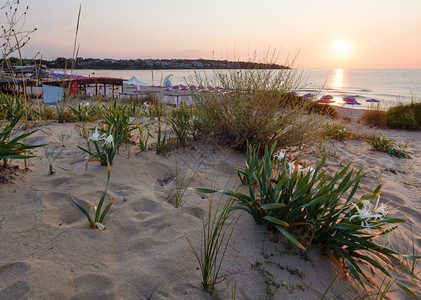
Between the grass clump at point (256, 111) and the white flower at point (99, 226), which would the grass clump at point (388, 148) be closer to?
the grass clump at point (256, 111)

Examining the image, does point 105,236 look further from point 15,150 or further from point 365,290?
point 365,290

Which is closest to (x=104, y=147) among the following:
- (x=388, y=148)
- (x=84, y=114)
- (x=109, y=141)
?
(x=109, y=141)

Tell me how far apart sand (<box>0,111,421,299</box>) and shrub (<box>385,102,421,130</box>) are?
817cm

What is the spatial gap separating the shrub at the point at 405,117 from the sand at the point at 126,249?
8173mm

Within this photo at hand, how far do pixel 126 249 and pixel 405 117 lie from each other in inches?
421

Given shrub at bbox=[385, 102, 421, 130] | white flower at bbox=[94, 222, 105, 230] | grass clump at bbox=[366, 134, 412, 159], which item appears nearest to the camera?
white flower at bbox=[94, 222, 105, 230]

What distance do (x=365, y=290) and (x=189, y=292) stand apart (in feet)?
3.44

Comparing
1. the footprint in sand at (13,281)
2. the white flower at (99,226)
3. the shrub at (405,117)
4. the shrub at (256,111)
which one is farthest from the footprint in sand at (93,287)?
the shrub at (405,117)

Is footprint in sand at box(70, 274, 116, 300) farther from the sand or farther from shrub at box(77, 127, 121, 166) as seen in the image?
shrub at box(77, 127, 121, 166)

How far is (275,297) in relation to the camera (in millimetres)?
1519

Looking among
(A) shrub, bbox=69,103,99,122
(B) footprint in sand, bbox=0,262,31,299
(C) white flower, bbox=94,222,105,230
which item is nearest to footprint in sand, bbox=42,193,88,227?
(C) white flower, bbox=94,222,105,230

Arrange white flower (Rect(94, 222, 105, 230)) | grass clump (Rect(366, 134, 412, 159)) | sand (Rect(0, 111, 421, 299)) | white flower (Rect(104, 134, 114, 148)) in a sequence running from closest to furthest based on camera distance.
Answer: sand (Rect(0, 111, 421, 299)) < white flower (Rect(94, 222, 105, 230)) < white flower (Rect(104, 134, 114, 148)) < grass clump (Rect(366, 134, 412, 159))

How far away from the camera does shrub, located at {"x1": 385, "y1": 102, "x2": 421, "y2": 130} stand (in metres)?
9.37

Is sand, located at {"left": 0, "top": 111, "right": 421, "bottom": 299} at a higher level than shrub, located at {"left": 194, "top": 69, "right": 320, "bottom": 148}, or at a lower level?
lower
